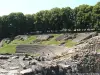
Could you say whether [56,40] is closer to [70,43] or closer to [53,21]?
[70,43]

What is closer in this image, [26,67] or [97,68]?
Result: [26,67]

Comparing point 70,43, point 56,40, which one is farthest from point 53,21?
point 70,43

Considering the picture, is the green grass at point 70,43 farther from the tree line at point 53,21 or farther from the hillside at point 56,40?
the tree line at point 53,21

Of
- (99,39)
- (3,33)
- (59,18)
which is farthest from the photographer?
(3,33)

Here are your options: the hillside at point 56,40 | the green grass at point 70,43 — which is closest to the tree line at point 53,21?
the hillside at point 56,40

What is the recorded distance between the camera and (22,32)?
307 feet

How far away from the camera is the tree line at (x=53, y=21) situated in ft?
240

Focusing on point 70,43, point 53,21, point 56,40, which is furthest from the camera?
point 53,21

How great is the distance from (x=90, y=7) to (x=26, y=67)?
4386 cm

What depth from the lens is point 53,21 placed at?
84.0 metres

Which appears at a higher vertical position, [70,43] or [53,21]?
[53,21]

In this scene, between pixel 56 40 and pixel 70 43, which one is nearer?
→ pixel 70 43

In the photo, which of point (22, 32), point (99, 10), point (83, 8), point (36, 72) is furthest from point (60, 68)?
point (22, 32)

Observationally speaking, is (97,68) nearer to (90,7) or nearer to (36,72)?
(36,72)
